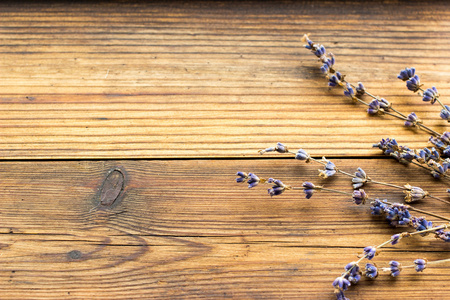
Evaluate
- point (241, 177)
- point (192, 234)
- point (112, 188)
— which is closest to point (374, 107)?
point (241, 177)

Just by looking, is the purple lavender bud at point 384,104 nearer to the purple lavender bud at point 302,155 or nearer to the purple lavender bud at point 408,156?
the purple lavender bud at point 408,156

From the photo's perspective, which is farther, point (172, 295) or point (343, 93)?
point (343, 93)

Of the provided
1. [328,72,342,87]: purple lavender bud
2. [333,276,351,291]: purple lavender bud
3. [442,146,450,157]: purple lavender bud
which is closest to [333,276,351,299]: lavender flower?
[333,276,351,291]: purple lavender bud

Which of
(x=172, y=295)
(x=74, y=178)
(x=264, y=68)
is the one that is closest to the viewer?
(x=172, y=295)

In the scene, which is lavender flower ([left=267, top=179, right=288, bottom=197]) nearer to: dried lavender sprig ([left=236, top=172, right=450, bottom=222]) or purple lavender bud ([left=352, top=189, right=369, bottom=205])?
dried lavender sprig ([left=236, top=172, right=450, bottom=222])

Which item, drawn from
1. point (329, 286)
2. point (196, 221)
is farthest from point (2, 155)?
point (329, 286)

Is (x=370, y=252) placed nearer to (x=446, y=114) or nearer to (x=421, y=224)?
(x=421, y=224)

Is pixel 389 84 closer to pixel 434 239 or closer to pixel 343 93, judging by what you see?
pixel 343 93
